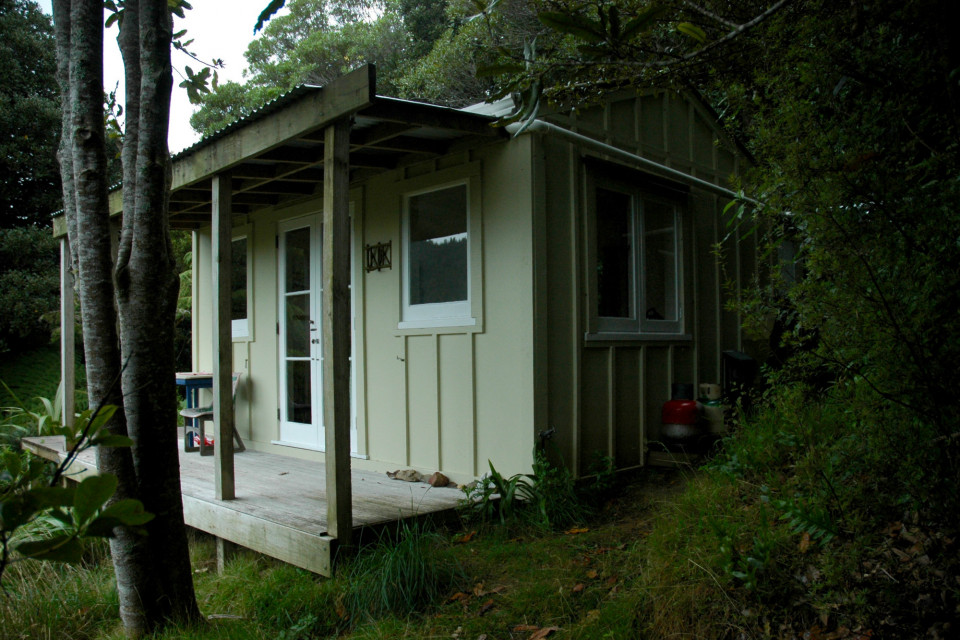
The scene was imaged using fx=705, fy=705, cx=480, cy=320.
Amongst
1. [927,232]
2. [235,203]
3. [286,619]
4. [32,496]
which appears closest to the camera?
[32,496]

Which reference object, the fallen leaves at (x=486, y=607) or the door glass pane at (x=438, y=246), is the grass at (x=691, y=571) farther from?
the door glass pane at (x=438, y=246)

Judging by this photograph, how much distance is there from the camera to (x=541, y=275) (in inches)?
188

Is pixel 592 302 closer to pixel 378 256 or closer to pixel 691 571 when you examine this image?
pixel 378 256

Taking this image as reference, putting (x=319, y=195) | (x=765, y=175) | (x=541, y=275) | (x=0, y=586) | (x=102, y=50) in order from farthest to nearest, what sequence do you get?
(x=319, y=195) → (x=541, y=275) → (x=765, y=175) → (x=102, y=50) → (x=0, y=586)

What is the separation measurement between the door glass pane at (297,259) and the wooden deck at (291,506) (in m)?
1.72

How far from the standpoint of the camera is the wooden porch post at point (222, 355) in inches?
175

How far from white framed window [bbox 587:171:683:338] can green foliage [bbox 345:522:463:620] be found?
7.42 ft

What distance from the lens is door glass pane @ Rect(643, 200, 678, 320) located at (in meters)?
5.98

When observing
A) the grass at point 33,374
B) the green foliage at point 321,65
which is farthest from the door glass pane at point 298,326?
the green foliage at point 321,65

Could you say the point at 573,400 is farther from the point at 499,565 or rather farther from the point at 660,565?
the point at 660,565

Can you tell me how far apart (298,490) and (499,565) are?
1.74 m

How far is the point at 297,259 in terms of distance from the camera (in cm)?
664

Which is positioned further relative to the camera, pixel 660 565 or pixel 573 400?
pixel 573 400

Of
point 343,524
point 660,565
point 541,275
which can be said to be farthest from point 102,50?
point 660,565
